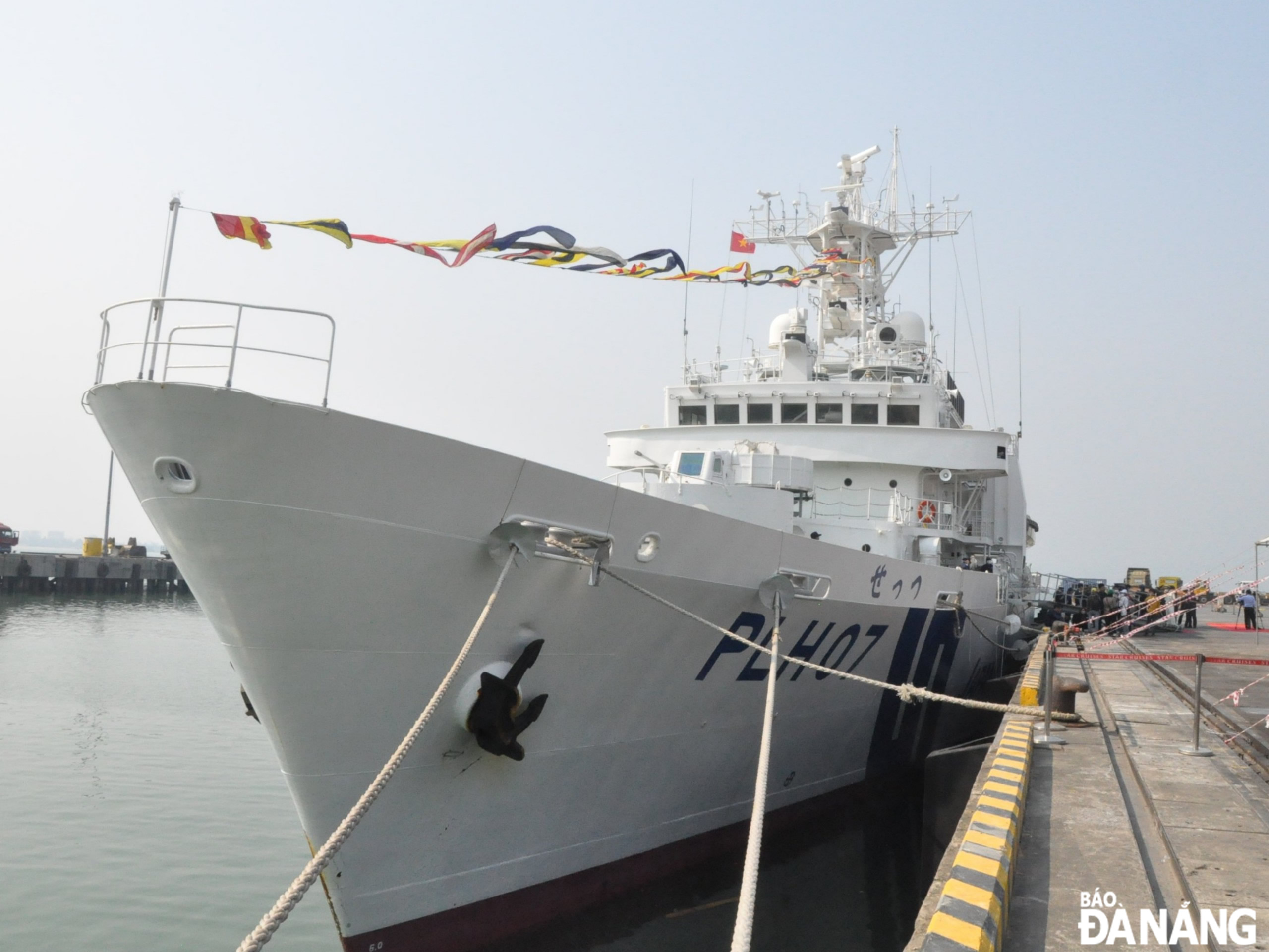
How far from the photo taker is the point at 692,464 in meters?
8.50

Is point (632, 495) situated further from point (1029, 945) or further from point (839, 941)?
point (839, 941)

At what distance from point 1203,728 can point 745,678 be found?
4.55 meters

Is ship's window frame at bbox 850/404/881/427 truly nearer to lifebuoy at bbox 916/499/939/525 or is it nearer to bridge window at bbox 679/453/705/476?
lifebuoy at bbox 916/499/939/525

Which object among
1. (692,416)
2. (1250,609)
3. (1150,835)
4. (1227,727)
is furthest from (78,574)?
(1150,835)

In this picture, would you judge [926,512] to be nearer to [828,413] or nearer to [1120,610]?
[828,413]

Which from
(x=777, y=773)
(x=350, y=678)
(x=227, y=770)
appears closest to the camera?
(x=350, y=678)

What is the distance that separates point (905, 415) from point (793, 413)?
1348 millimetres

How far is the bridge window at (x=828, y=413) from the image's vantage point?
1114 centimetres

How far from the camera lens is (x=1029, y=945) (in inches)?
134

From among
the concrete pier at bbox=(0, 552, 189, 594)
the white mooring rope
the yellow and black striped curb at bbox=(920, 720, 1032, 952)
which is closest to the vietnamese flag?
the white mooring rope

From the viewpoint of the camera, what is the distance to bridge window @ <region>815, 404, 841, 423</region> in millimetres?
11141

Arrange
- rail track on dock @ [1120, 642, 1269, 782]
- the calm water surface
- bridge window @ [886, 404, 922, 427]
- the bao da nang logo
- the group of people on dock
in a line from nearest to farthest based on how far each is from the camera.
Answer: the bao da nang logo → the calm water surface → rail track on dock @ [1120, 642, 1269, 782] → bridge window @ [886, 404, 922, 427] → the group of people on dock

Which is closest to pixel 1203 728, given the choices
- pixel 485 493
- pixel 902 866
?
pixel 902 866

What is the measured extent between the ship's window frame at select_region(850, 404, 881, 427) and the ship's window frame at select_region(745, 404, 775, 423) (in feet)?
3.24
